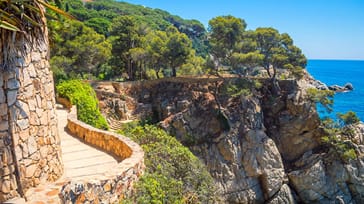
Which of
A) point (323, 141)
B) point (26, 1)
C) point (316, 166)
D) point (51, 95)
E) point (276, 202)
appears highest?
point (26, 1)

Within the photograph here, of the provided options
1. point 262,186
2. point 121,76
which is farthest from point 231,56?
point 121,76

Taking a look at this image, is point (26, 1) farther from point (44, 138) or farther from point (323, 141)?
point (323, 141)

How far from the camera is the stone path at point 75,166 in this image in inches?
210

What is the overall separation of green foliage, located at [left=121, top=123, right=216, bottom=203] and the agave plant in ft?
10.9

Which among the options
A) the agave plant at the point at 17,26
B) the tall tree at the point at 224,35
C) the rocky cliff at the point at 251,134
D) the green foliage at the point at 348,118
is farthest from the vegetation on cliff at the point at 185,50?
the agave plant at the point at 17,26

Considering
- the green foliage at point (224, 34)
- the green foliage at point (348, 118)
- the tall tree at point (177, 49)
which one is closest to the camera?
the green foliage at point (348, 118)

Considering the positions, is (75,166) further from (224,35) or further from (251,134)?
(224,35)

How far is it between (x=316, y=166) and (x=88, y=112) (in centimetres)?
1664

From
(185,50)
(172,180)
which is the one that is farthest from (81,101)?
(185,50)

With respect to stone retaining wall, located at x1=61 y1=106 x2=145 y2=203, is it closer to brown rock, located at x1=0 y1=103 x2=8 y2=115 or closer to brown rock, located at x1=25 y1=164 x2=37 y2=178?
brown rock, located at x1=25 y1=164 x2=37 y2=178

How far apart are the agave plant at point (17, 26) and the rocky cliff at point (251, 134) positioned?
18.7 metres

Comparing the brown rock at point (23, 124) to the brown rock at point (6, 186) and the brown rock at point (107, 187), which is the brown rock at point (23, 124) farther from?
the brown rock at point (107, 187)

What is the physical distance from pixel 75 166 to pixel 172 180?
2.36 metres

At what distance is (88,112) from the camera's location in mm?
17156
